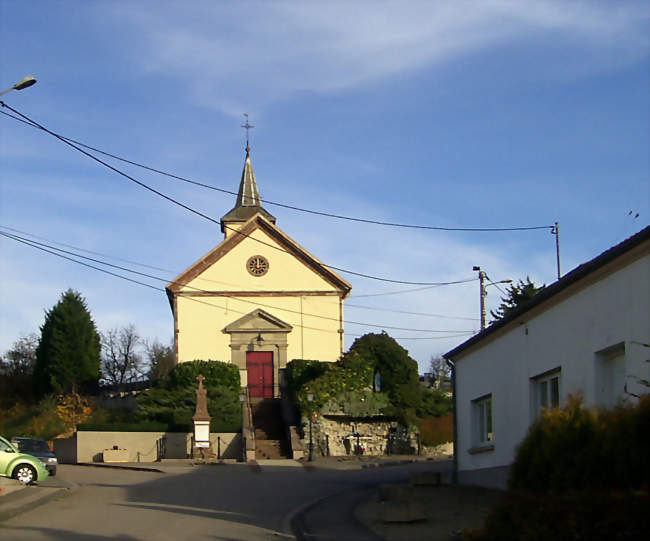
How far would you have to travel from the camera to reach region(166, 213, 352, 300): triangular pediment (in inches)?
1710

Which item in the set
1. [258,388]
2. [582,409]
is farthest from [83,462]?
[582,409]

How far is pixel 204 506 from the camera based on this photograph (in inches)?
696

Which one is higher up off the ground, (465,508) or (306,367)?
(306,367)

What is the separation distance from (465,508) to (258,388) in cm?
2853

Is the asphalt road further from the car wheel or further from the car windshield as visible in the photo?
the car wheel

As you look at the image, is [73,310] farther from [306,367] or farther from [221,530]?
[221,530]

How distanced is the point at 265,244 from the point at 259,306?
3004mm

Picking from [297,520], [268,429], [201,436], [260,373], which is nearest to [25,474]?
[297,520]

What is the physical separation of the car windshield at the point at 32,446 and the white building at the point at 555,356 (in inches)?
508

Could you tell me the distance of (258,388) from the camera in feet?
141

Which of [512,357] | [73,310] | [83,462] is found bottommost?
[83,462]

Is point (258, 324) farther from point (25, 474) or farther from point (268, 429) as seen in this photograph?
point (25, 474)

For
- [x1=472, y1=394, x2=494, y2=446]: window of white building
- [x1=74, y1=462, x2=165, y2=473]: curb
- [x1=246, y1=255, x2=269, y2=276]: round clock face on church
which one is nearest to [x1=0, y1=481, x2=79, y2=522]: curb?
[x1=74, y1=462, x2=165, y2=473]: curb

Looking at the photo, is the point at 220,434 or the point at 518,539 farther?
the point at 220,434
